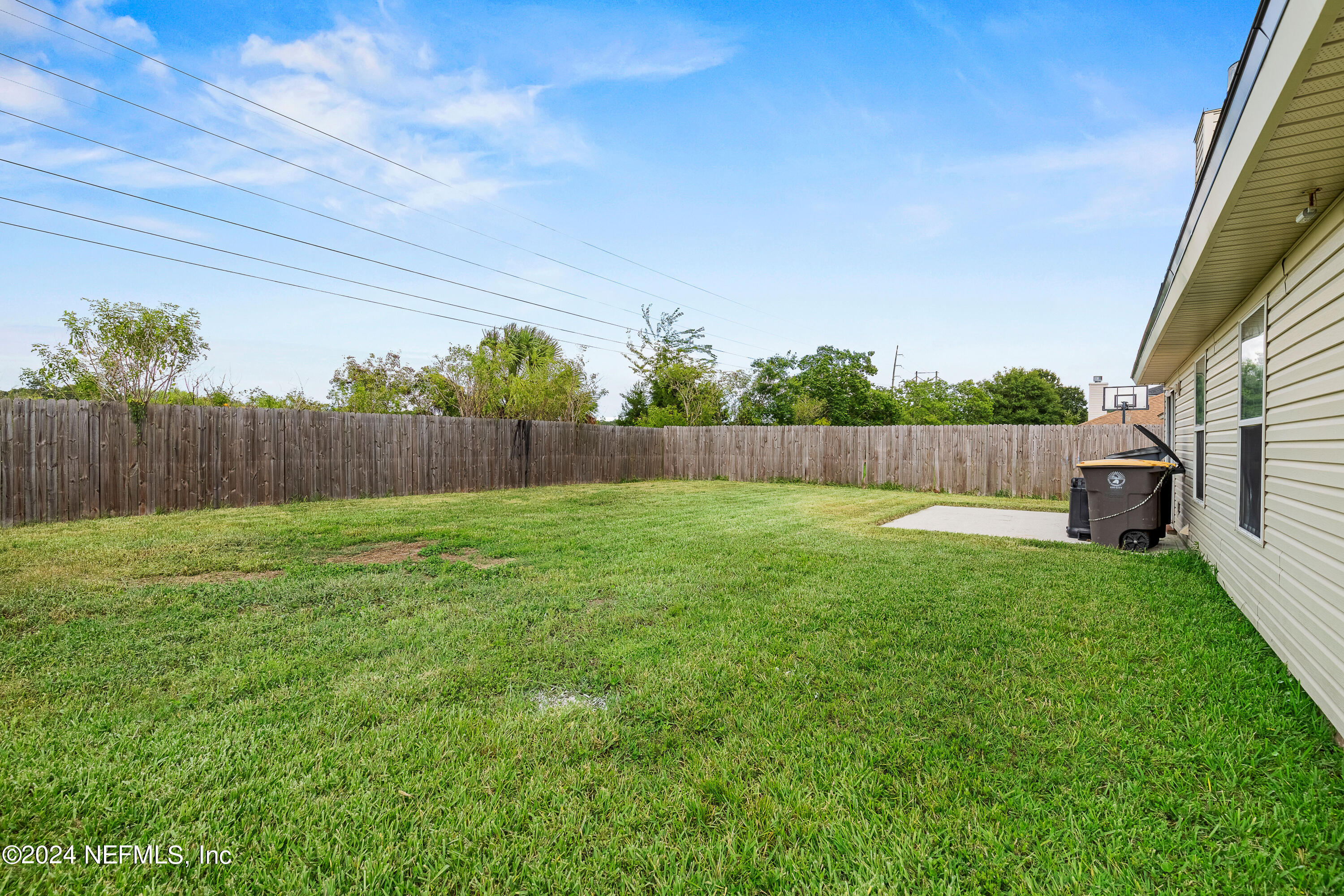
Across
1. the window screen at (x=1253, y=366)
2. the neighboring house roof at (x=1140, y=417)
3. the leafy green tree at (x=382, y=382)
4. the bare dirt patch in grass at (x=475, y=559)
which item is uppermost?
the leafy green tree at (x=382, y=382)

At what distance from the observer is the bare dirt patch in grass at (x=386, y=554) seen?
16.3 feet

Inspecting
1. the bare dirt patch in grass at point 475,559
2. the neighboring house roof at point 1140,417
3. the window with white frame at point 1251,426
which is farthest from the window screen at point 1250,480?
the neighboring house roof at point 1140,417

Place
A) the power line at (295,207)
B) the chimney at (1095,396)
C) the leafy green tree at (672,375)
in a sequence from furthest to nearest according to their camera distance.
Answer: the chimney at (1095,396) → the leafy green tree at (672,375) → the power line at (295,207)

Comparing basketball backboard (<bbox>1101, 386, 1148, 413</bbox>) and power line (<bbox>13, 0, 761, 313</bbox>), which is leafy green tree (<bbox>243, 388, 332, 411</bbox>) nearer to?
power line (<bbox>13, 0, 761, 313</bbox>)

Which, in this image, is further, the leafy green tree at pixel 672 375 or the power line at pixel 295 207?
the leafy green tree at pixel 672 375

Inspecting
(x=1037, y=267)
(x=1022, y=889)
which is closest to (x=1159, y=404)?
(x=1037, y=267)

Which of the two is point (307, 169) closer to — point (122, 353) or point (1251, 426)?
point (122, 353)

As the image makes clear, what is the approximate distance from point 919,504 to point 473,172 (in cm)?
1336

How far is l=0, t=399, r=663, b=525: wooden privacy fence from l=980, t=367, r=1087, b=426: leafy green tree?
1513 inches

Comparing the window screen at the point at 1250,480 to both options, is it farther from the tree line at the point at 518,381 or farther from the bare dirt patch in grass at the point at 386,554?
the tree line at the point at 518,381

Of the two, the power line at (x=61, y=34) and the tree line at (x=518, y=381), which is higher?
the power line at (x=61, y=34)

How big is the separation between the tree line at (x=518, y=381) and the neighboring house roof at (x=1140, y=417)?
8.04m

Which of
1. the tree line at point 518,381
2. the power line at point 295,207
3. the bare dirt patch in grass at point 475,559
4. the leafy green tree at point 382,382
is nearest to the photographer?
the bare dirt patch in grass at point 475,559

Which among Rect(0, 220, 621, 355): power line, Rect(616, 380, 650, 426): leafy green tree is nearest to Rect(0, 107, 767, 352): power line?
Rect(0, 220, 621, 355): power line
